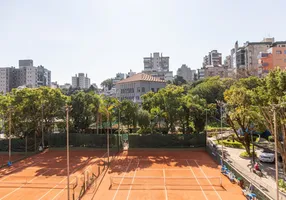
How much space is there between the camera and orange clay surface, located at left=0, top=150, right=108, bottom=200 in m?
18.2

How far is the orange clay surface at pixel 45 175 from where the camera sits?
18.2m

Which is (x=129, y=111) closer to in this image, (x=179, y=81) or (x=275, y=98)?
(x=275, y=98)

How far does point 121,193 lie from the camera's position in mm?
18094

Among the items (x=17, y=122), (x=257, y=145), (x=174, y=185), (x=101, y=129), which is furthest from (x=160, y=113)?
(x=17, y=122)

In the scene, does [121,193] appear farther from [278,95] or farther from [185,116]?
Answer: [185,116]

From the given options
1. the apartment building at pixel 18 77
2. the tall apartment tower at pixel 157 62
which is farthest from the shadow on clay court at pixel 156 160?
the tall apartment tower at pixel 157 62

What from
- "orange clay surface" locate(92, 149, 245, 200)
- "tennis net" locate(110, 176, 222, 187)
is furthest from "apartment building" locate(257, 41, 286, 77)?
"tennis net" locate(110, 176, 222, 187)

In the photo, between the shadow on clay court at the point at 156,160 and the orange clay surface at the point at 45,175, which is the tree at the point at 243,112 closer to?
the shadow on clay court at the point at 156,160

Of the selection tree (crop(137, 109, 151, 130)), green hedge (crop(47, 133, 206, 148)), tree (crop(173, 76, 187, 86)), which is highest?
tree (crop(173, 76, 187, 86))

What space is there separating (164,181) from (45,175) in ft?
36.3

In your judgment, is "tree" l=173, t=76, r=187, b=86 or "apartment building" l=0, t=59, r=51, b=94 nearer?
"tree" l=173, t=76, r=187, b=86

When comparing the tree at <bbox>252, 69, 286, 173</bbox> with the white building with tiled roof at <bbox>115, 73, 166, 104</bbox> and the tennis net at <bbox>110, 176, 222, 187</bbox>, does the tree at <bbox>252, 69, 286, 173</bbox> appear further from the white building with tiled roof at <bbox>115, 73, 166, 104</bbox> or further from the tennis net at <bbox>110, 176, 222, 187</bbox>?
the white building with tiled roof at <bbox>115, 73, 166, 104</bbox>

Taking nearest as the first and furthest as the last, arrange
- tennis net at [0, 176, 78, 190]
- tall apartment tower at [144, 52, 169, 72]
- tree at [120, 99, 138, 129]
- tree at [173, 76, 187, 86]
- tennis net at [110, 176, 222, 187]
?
tennis net at [0, 176, 78, 190], tennis net at [110, 176, 222, 187], tree at [120, 99, 138, 129], tree at [173, 76, 187, 86], tall apartment tower at [144, 52, 169, 72]

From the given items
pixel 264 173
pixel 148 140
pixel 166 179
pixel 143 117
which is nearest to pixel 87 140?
pixel 143 117
